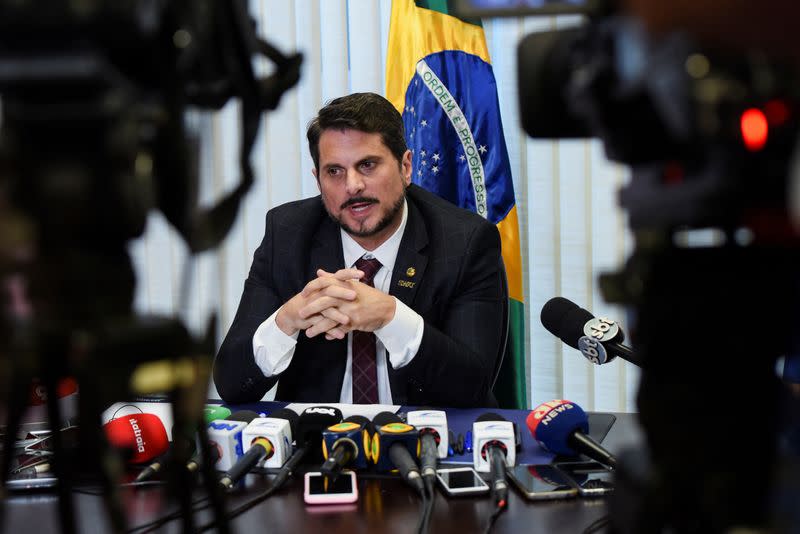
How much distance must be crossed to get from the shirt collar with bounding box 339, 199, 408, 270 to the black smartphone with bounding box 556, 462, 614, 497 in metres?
1.10

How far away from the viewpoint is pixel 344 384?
2115 millimetres

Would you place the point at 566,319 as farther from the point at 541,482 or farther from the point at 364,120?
the point at 364,120

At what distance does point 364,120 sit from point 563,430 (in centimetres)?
123

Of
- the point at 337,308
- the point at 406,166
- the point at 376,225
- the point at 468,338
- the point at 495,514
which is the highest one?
the point at 406,166

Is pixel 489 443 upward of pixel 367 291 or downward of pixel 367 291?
Result: downward

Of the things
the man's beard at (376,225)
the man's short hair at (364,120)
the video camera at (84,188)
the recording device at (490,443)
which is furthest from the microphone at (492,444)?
the man's short hair at (364,120)

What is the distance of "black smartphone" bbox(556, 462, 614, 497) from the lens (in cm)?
109

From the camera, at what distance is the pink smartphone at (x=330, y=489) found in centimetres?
109

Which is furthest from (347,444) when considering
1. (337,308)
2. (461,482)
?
(337,308)

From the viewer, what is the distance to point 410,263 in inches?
86.0

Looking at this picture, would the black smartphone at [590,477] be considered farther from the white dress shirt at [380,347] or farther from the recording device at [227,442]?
the white dress shirt at [380,347]

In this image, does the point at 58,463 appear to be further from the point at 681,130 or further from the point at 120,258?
the point at 681,130

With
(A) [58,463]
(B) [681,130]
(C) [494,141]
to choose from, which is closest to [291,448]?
(A) [58,463]

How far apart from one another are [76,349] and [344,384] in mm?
1705
